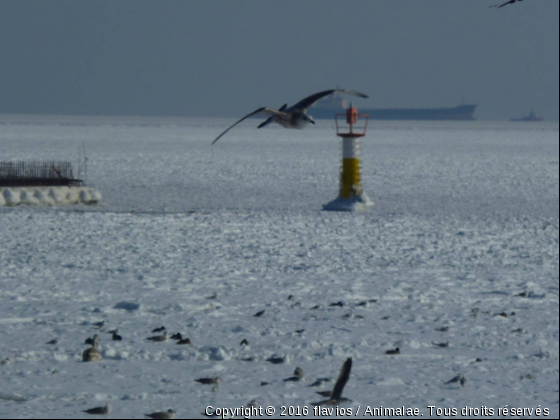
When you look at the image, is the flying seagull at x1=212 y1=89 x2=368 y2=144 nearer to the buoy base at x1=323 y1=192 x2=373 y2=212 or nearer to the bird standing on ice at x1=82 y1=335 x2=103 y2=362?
the bird standing on ice at x1=82 y1=335 x2=103 y2=362

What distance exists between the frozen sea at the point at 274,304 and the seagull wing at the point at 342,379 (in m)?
0.20

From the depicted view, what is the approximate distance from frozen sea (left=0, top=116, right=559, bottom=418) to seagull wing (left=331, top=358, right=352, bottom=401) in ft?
0.65

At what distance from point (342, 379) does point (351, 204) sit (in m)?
15.0

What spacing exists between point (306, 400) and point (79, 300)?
4.05 metres

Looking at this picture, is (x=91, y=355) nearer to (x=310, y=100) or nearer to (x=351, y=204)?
(x=310, y=100)

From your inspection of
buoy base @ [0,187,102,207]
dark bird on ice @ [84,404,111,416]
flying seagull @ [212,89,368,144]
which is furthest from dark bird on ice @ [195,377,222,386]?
buoy base @ [0,187,102,207]

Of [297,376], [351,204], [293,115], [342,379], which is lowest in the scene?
[297,376]

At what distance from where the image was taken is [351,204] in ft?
64.5

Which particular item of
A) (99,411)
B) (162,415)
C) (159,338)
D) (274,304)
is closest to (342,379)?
(162,415)

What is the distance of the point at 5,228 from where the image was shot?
14344 millimetres

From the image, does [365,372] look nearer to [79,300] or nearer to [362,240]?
[79,300]

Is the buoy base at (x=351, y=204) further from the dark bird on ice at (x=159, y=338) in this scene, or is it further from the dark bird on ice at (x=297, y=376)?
the dark bird on ice at (x=297, y=376)

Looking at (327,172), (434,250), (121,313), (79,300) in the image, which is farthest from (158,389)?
(327,172)

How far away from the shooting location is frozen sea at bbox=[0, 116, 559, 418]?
6.31 meters
